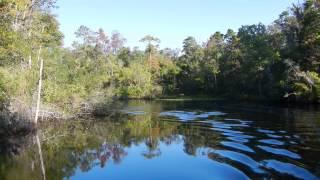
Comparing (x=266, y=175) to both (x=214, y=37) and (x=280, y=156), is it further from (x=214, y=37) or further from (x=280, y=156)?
(x=214, y=37)

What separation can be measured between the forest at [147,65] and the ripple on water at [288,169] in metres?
11.4

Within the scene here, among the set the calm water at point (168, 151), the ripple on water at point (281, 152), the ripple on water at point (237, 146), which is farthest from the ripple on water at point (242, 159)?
the ripple on water at point (281, 152)

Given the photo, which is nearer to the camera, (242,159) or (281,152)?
(242,159)

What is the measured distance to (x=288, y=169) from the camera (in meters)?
14.0

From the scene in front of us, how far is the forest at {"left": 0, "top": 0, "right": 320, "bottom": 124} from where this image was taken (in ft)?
80.8

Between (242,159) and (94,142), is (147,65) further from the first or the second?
(242,159)

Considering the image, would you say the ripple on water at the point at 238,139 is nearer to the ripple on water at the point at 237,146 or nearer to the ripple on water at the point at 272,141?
the ripple on water at the point at 237,146

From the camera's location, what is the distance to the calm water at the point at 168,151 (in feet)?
46.9

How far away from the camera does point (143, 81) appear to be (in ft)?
246

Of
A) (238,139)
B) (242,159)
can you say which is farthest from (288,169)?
(238,139)

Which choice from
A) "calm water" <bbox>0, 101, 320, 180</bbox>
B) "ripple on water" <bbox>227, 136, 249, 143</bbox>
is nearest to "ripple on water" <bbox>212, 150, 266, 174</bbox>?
"calm water" <bbox>0, 101, 320, 180</bbox>

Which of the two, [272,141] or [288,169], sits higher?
[272,141]

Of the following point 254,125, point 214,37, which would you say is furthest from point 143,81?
point 254,125

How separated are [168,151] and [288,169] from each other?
6338 mm
